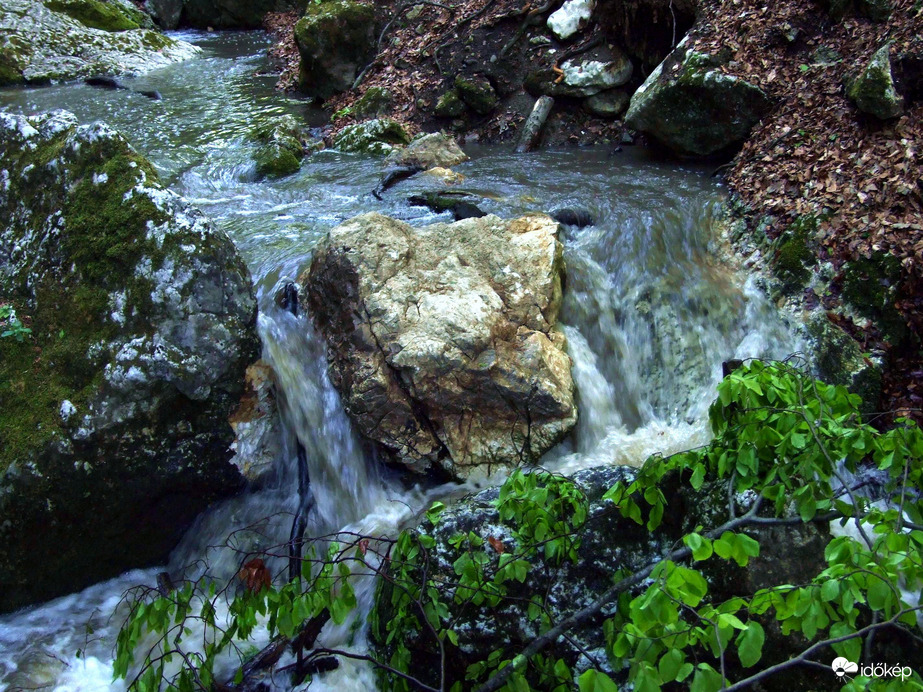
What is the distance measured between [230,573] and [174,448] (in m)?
0.97

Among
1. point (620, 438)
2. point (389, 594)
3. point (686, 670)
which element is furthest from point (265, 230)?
point (686, 670)

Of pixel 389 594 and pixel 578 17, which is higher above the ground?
Result: pixel 578 17

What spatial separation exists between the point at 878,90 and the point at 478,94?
5452mm

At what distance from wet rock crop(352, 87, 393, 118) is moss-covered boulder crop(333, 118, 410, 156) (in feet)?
2.34

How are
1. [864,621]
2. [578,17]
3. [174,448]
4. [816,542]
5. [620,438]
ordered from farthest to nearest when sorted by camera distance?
1. [578,17]
2. [620,438]
3. [174,448]
4. [816,542]
5. [864,621]

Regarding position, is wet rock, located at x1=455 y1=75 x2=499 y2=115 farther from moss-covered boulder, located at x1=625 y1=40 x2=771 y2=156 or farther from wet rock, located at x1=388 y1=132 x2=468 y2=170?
moss-covered boulder, located at x1=625 y1=40 x2=771 y2=156

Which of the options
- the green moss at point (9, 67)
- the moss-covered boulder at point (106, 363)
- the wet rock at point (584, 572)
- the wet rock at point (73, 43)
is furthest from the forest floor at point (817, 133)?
the green moss at point (9, 67)

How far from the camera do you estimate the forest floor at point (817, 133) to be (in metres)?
5.47

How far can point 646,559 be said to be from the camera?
11.8ft

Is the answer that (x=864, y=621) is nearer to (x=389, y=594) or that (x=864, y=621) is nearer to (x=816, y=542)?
(x=816, y=542)

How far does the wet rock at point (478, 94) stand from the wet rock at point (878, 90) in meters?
5.02

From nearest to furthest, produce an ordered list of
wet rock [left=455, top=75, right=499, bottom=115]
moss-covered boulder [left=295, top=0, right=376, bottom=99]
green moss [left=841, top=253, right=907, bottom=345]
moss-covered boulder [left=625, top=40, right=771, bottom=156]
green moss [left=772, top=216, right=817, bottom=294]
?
green moss [left=841, top=253, right=907, bottom=345] → green moss [left=772, top=216, right=817, bottom=294] → moss-covered boulder [left=625, top=40, right=771, bottom=156] → wet rock [left=455, top=75, right=499, bottom=115] → moss-covered boulder [left=295, top=0, right=376, bottom=99]

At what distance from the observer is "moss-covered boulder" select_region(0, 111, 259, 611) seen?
4312mm

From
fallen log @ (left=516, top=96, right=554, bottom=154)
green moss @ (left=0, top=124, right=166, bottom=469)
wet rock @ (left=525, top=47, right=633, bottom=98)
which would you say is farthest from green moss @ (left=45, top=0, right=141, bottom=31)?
green moss @ (left=0, top=124, right=166, bottom=469)
